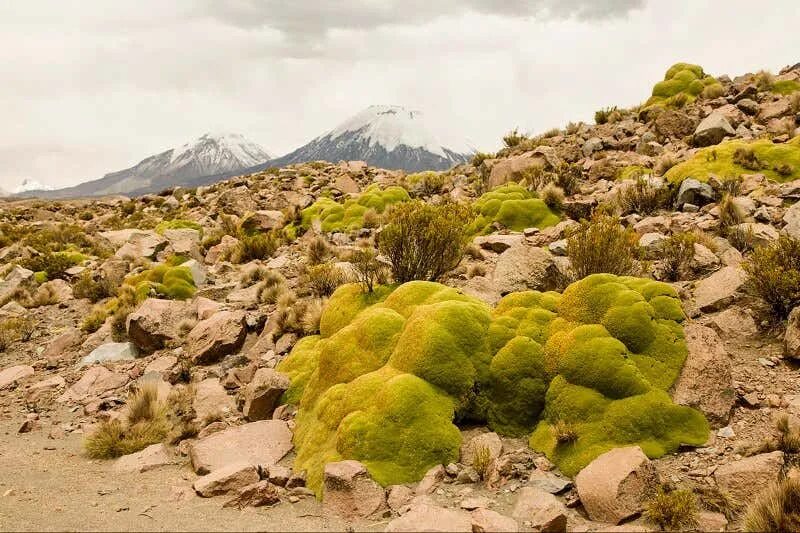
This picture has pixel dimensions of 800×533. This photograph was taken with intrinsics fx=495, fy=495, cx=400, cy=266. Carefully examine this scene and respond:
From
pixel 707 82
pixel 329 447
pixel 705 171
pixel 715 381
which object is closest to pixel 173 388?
pixel 329 447

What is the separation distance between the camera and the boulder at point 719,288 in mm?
8445

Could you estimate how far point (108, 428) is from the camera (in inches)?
306

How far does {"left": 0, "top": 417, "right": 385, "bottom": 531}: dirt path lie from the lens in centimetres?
516

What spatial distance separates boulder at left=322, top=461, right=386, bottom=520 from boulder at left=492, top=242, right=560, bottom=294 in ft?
17.3

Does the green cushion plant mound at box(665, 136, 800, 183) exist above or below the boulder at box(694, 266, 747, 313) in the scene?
above

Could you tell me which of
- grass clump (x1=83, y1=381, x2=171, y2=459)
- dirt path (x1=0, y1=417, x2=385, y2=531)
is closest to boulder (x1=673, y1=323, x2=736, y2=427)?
dirt path (x1=0, y1=417, x2=385, y2=531)

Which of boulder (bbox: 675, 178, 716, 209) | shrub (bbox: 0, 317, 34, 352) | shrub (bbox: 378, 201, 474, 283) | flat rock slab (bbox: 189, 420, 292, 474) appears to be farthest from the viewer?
boulder (bbox: 675, 178, 716, 209)

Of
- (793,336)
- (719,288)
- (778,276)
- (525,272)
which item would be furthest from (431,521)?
(719,288)

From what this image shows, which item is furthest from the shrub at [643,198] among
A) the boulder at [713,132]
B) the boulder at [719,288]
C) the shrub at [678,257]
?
the boulder at [713,132]

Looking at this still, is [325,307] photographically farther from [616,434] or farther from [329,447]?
[616,434]

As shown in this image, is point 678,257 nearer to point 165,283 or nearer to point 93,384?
point 93,384

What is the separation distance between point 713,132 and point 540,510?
18930 mm

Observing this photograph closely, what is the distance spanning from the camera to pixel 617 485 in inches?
197

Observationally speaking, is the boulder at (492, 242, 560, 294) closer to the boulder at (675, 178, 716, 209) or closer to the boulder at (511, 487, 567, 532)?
the boulder at (511, 487, 567, 532)
